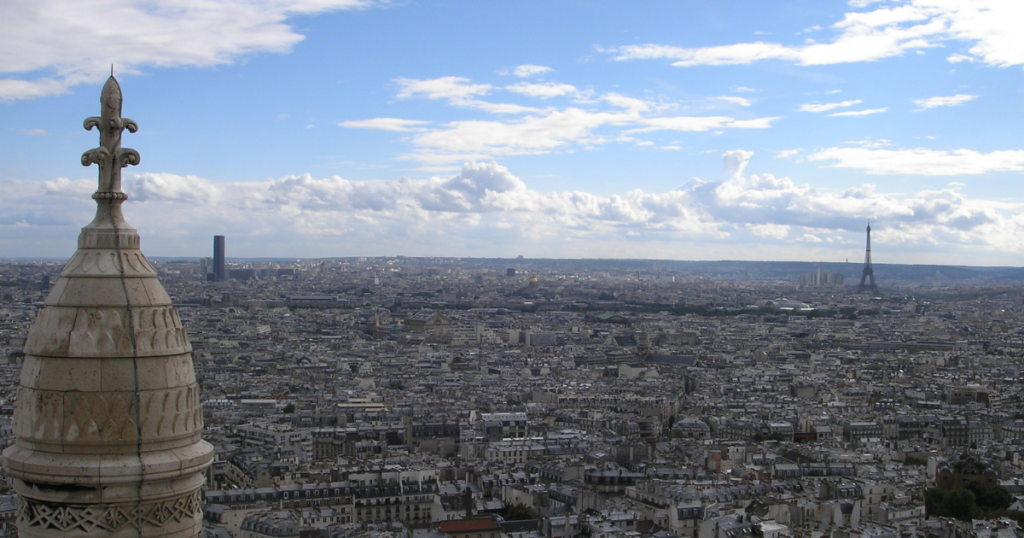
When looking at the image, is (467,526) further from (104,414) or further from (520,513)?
(104,414)

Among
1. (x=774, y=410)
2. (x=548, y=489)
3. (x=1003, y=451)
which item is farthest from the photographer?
(x=774, y=410)

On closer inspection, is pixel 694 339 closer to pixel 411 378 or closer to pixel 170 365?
pixel 411 378

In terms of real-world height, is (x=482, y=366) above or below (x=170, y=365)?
below

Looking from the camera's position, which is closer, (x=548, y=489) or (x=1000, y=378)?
(x=548, y=489)

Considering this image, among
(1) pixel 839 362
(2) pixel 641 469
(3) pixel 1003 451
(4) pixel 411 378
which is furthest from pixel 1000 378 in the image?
(2) pixel 641 469

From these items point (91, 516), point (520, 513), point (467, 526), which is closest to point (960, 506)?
point (520, 513)

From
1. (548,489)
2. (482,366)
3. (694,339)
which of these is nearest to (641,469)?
(548,489)

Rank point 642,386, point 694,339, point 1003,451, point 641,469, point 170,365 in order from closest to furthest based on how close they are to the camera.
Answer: point 170,365 < point 641,469 < point 1003,451 < point 642,386 < point 694,339

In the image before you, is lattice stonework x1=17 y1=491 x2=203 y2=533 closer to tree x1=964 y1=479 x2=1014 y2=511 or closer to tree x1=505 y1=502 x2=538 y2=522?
tree x1=505 y1=502 x2=538 y2=522
